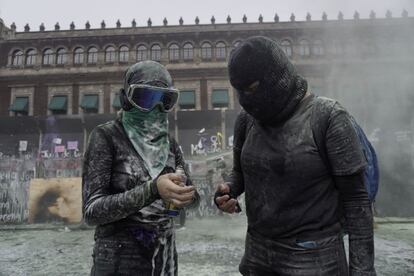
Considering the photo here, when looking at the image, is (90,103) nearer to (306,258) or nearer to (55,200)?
(55,200)

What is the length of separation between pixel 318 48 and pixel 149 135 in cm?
2575

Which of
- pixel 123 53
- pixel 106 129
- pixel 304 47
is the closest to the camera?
pixel 106 129

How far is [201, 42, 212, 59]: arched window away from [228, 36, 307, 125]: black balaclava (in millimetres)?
24881

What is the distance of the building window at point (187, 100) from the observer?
79.8ft

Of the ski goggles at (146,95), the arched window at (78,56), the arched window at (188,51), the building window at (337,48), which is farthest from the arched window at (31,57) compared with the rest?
the ski goggles at (146,95)

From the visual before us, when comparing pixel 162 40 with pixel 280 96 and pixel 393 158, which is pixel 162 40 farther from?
pixel 280 96

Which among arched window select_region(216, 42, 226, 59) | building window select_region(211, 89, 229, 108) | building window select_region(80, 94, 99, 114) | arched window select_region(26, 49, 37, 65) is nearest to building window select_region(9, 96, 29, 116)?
arched window select_region(26, 49, 37, 65)

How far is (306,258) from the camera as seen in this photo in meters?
1.46

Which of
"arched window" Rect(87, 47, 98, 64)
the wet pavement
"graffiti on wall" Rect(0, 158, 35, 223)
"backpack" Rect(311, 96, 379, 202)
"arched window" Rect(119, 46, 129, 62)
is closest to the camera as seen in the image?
"backpack" Rect(311, 96, 379, 202)

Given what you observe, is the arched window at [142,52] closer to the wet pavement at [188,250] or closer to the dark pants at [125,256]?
the wet pavement at [188,250]

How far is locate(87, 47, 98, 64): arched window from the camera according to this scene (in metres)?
26.0

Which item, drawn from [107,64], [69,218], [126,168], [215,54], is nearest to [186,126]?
[215,54]

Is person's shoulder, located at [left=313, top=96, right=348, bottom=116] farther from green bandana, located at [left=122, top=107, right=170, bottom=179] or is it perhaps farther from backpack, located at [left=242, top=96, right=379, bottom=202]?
green bandana, located at [left=122, top=107, right=170, bottom=179]

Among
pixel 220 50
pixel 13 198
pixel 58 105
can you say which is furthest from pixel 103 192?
pixel 58 105
